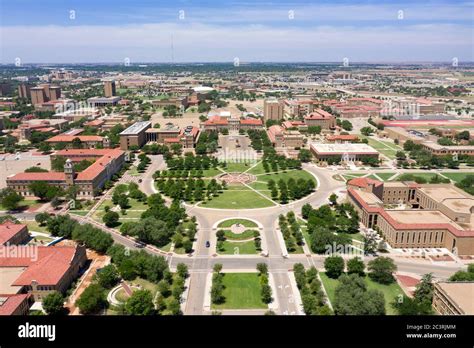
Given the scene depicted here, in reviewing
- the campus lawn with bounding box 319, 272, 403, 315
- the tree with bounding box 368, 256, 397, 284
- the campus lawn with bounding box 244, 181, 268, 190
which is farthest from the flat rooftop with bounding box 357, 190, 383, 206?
the campus lawn with bounding box 244, 181, 268, 190

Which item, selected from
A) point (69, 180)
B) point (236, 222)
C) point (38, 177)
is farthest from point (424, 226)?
point (38, 177)

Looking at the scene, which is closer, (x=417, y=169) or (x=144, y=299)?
(x=144, y=299)

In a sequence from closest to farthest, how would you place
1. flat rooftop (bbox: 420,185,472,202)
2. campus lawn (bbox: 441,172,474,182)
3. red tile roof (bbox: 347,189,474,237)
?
red tile roof (bbox: 347,189,474,237)
flat rooftop (bbox: 420,185,472,202)
campus lawn (bbox: 441,172,474,182)

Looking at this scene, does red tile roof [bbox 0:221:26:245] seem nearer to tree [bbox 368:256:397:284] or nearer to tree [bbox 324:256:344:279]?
tree [bbox 324:256:344:279]
